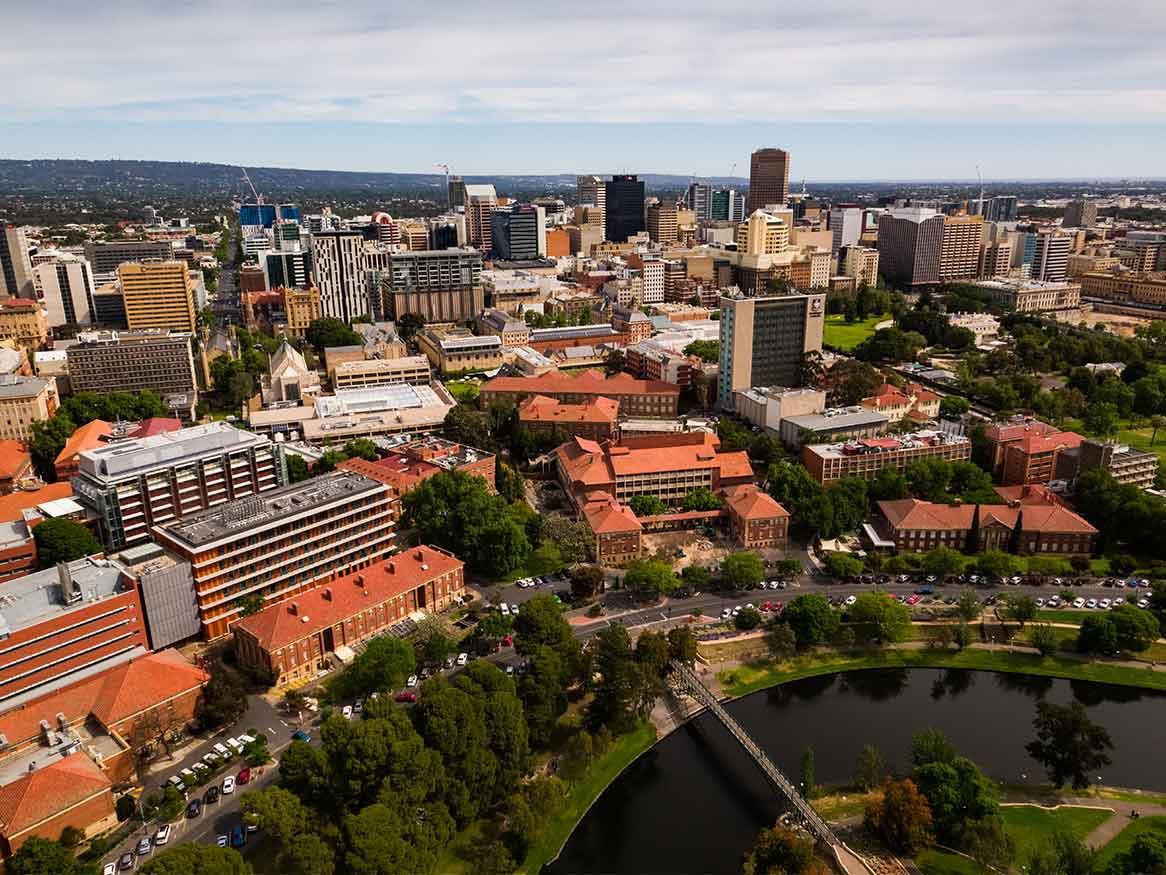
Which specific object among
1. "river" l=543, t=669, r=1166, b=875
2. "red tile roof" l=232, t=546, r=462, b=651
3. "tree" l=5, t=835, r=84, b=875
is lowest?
"river" l=543, t=669, r=1166, b=875

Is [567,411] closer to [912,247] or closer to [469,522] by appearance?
[469,522]

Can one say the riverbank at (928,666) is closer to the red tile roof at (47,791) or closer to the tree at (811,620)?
the tree at (811,620)

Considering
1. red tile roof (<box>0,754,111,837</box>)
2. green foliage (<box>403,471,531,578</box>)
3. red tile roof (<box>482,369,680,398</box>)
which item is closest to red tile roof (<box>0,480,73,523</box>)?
green foliage (<box>403,471,531,578</box>)

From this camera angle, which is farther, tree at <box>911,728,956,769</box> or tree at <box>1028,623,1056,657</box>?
tree at <box>1028,623,1056,657</box>

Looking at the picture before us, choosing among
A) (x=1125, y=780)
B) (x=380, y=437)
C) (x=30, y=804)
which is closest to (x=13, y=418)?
(x=380, y=437)

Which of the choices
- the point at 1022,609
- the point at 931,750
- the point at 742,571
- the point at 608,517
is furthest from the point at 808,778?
the point at 608,517

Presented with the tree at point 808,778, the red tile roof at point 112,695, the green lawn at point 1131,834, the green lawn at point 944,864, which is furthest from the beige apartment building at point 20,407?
the green lawn at point 1131,834

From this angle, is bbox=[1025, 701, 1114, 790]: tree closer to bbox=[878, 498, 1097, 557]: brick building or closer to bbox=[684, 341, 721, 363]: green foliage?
bbox=[878, 498, 1097, 557]: brick building
